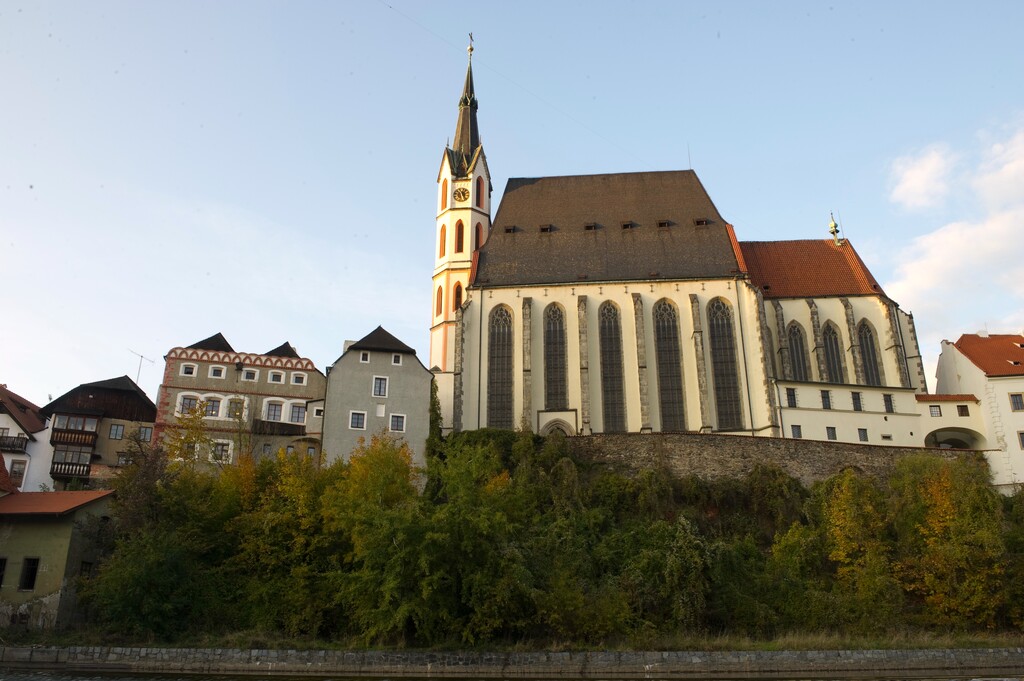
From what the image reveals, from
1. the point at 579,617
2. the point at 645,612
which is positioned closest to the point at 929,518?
the point at 645,612

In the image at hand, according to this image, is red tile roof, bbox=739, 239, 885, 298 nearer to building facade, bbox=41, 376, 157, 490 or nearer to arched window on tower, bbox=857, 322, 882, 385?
arched window on tower, bbox=857, 322, 882, 385


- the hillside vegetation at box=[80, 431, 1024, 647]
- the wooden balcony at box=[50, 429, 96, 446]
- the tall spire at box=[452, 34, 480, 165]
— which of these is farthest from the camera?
the tall spire at box=[452, 34, 480, 165]

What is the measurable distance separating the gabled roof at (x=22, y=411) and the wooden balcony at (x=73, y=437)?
1.51 m

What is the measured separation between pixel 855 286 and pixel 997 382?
11.6 m

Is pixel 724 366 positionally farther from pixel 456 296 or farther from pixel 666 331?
pixel 456 296

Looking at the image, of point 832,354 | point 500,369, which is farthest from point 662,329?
point 832,354

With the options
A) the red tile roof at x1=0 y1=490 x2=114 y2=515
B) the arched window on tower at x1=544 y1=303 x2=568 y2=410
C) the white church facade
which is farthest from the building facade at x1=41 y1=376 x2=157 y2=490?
the arched window on tower at x1=544 y1=303 x2=568 y2=410

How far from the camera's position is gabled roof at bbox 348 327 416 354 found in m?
46.2

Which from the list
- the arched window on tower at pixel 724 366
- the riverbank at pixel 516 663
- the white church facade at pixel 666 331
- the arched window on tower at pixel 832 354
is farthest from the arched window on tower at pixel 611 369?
the riverbank at pixel 516 663

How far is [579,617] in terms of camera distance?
1220 inches

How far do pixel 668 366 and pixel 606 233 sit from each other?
1070 cm

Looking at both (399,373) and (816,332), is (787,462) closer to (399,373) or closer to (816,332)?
(816,332)

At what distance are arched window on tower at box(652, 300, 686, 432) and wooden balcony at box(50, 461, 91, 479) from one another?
105ft

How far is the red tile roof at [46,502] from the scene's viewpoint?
34781 millimetres
